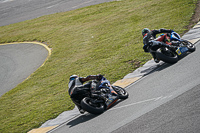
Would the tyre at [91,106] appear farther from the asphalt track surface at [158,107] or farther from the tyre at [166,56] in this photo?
the tyre at [166,56]

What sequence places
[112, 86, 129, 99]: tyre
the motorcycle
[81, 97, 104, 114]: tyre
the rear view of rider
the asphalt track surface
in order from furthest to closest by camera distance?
the rear view of rider < [112, 86, 129, 99]: tyre < the motorcycle < [81, 97, 104, 114]: tyre < the asphalt track surface

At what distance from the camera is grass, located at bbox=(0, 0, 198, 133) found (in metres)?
13.6

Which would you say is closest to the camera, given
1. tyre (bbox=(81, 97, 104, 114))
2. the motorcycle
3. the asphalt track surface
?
the asphalt track surface

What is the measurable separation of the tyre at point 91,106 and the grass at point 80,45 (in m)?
2.70

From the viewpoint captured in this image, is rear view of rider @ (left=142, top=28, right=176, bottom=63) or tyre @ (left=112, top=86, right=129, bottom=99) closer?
tyre @ (left=112, top=86, right=129, bottom=99)

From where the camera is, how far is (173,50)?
38.0ft

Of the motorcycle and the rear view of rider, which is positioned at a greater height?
the rear view of rider

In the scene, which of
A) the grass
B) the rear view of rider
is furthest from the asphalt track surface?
the grass

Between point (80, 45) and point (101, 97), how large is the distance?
12.0 metres

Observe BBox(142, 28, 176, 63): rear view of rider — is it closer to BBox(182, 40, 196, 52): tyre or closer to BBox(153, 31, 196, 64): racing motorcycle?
BBox(153, 31, 196, 64): racing motorcycle

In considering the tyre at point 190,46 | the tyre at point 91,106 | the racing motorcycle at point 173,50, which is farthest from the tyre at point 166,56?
the tyre at point 91,106

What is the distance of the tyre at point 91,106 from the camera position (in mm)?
9195

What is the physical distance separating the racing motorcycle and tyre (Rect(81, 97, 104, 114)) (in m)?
3.13

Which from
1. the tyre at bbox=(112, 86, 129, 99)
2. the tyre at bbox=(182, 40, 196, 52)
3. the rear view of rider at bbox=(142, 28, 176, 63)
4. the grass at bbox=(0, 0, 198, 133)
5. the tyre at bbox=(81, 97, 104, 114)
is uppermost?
the rear view of rider at bbox=(142, 28, 176, 63)
